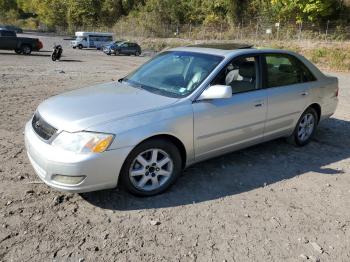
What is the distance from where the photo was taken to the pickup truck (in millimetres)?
26094

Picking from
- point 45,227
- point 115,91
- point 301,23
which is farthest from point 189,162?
point 301,23

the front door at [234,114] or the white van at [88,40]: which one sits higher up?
the front door at [234,114]

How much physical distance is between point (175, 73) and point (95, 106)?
124 cm

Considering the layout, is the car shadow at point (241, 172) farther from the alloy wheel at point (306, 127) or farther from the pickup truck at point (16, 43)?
the pickup truck at point (16, 43)

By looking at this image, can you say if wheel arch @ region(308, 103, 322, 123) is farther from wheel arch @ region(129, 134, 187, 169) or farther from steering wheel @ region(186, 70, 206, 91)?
wheel arch @ region(129, 134, 187, 169)

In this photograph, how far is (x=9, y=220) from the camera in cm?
367

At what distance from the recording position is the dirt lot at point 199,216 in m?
3.34

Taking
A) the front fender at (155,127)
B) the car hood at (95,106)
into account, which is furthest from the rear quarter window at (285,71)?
the car hood at (95,106)

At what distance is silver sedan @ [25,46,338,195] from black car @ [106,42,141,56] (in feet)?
99.9

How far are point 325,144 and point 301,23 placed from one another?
3528 centimetres

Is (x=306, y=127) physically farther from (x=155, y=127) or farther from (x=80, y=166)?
(x=80, y=166)

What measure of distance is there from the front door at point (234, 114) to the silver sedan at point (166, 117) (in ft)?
0.04

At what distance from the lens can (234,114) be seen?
4.73 m

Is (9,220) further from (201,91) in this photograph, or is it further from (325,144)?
(325,144)
